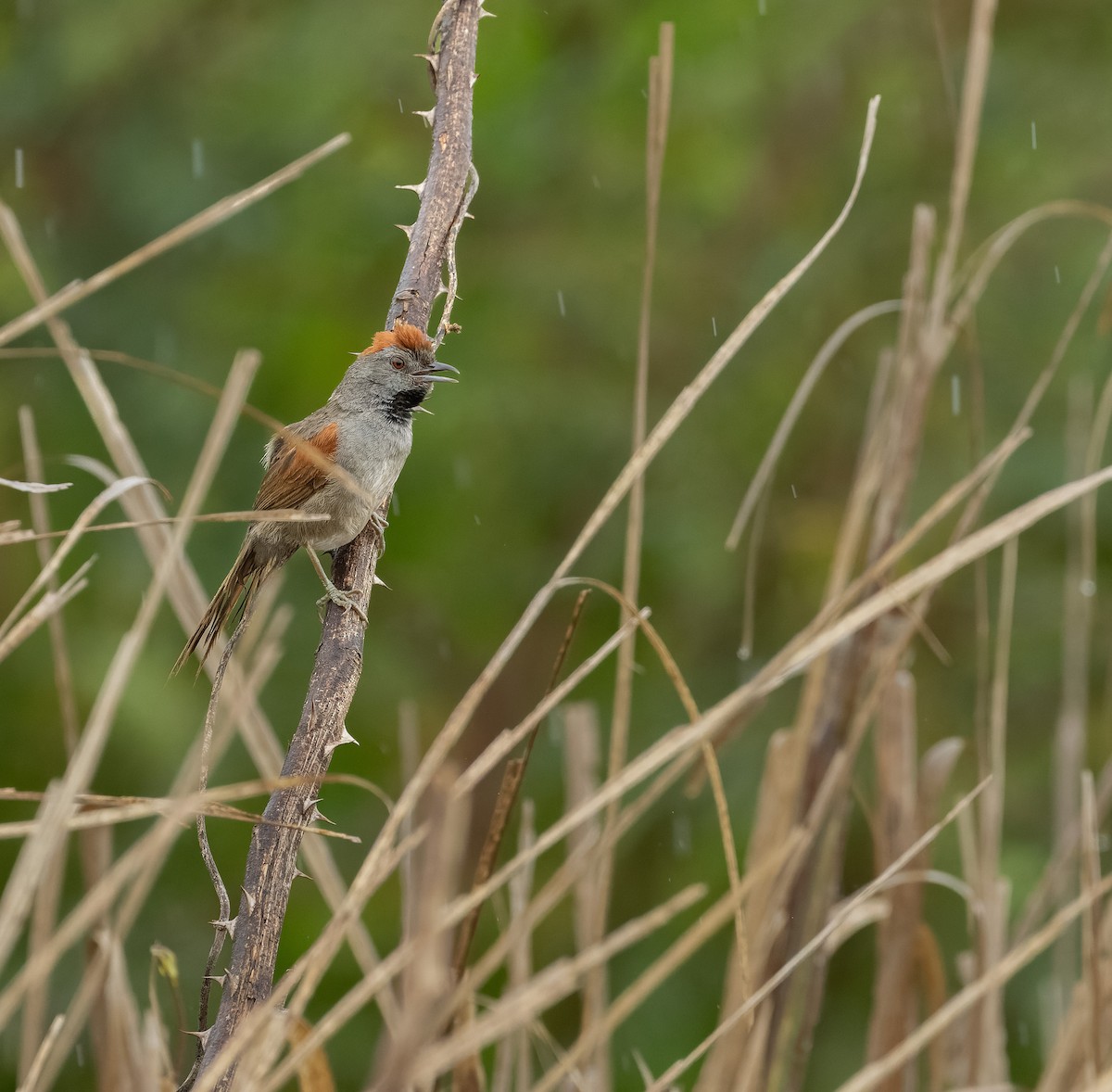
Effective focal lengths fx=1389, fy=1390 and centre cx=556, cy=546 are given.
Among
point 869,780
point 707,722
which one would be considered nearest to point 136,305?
point 869,780

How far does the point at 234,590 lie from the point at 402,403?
778 millimetres

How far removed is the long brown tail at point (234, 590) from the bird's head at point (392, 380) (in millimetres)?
497

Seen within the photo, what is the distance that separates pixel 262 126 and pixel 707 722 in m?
5.05

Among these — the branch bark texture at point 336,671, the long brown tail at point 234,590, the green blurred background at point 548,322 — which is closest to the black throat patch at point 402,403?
Answer: the long brown tail at point 234,590

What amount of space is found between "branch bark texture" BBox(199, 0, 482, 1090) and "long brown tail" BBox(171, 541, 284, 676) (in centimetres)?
25

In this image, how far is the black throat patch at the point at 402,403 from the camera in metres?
3.65

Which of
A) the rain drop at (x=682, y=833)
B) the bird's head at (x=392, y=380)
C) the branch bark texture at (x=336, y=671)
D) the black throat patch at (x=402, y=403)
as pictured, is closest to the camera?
the branch bark texture at (x=336, y=671)

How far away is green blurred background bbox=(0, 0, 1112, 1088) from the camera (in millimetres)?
5758

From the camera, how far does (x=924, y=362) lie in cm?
246

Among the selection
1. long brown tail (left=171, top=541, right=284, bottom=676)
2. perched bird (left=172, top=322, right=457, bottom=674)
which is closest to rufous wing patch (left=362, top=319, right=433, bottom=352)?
perched bird (left=172, top=322, right=457, bottom=674)

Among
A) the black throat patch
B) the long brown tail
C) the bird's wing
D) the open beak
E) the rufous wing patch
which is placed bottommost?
the long brown tail

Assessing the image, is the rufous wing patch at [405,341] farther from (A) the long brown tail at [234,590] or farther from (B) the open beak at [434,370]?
(A) the long brown tail at [234,590]

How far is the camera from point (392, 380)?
3611 mm

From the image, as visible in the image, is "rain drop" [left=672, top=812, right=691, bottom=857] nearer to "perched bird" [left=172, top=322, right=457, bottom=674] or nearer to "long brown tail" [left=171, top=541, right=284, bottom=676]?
"perched bird" [left=172, top=322, right=457, bottom=674]
